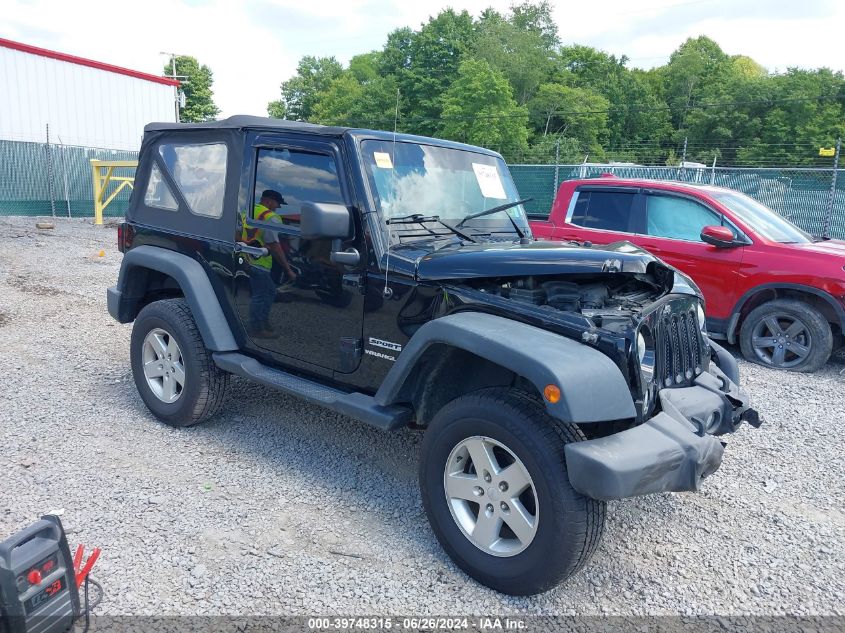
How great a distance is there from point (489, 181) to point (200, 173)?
200 cm

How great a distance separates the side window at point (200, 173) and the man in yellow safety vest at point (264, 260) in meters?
0.40

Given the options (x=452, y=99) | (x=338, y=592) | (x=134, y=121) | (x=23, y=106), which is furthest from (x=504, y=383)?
(x=452, y=99)

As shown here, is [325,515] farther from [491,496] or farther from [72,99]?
[72,99]

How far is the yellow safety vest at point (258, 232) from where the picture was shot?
384cm

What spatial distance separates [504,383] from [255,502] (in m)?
1.56

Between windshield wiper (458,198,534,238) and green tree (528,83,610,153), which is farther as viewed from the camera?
green tree (528,83,610,153)

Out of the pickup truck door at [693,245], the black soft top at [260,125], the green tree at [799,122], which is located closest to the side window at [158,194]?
the black soft top at [260,125]

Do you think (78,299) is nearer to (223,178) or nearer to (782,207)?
(223,178)

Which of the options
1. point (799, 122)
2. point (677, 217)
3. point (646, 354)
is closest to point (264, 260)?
point (646, 354)

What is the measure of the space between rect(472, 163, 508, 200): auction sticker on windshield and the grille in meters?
1.47

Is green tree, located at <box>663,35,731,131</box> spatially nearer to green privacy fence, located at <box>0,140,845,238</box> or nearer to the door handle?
green privacy fence, located at <box>0,140,845,238</box>

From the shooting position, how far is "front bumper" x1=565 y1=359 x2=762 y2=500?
7.89ft

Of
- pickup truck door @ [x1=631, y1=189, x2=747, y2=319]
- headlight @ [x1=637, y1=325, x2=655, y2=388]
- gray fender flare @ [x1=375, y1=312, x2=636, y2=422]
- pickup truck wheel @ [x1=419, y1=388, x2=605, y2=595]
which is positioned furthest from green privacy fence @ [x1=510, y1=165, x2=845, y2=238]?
pickup truck wheel @ [x1=419, y1=388, x2=605, y2=595]

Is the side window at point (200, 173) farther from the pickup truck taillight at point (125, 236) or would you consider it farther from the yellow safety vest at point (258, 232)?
the pickup truck taillight at point (125, 236)
